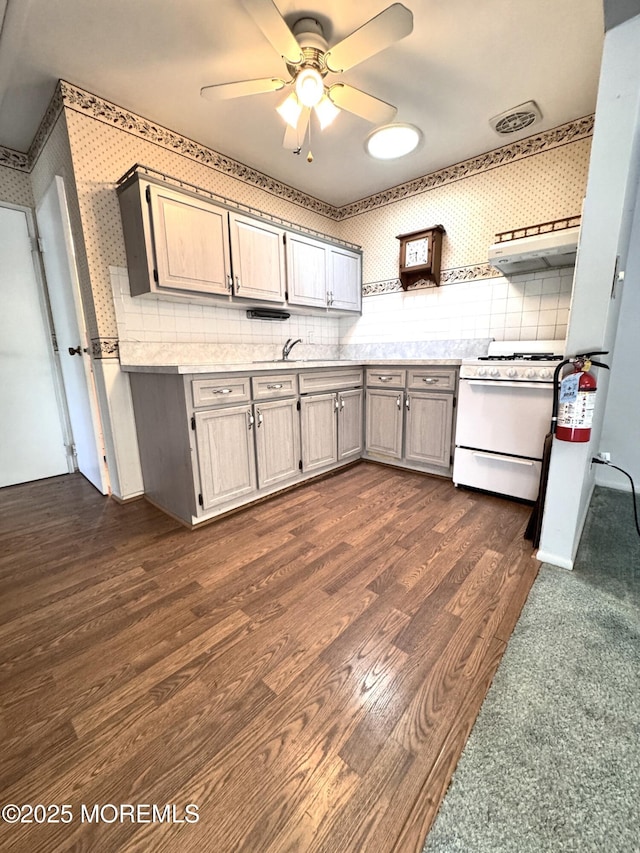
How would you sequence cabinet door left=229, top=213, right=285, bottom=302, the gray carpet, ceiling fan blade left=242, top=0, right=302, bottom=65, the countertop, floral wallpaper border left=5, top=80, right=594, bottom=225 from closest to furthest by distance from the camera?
the gray carpet, ceiling fan blade left=242, top=0, right=302, bottom=65, the countertop, floral wallpaper border left=5, top=80, right=594, bottom=225, cabinet door left=229, top=213, right=285, bottom=302

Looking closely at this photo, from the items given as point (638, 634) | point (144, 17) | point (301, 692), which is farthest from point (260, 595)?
point (144, 17)

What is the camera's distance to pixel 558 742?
879mm

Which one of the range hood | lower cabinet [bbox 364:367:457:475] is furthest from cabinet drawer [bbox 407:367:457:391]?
the range hood

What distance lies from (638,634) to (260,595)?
1.39 meters

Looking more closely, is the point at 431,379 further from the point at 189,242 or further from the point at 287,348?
the point at 189,242

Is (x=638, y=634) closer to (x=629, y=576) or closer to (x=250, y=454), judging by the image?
(x=629, y=576)

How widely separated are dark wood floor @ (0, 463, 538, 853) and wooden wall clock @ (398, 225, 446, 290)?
6.97 feet

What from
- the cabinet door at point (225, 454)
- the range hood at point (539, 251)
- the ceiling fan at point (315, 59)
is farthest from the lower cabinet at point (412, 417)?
the ceiling fan at point (315, 59)

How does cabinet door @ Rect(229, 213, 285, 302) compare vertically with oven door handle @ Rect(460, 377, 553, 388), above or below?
above

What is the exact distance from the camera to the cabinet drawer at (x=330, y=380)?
253 centimetres

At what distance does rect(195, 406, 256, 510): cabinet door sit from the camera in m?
1.96

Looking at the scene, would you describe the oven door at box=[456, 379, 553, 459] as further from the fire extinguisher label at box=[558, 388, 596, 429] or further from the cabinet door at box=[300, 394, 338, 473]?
the cabinet door at box=[300, 394, 338, 473]

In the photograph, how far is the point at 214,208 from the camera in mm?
2326

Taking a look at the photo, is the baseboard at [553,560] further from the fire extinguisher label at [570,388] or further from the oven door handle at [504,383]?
Answer: the oven door handle at [504,383]
